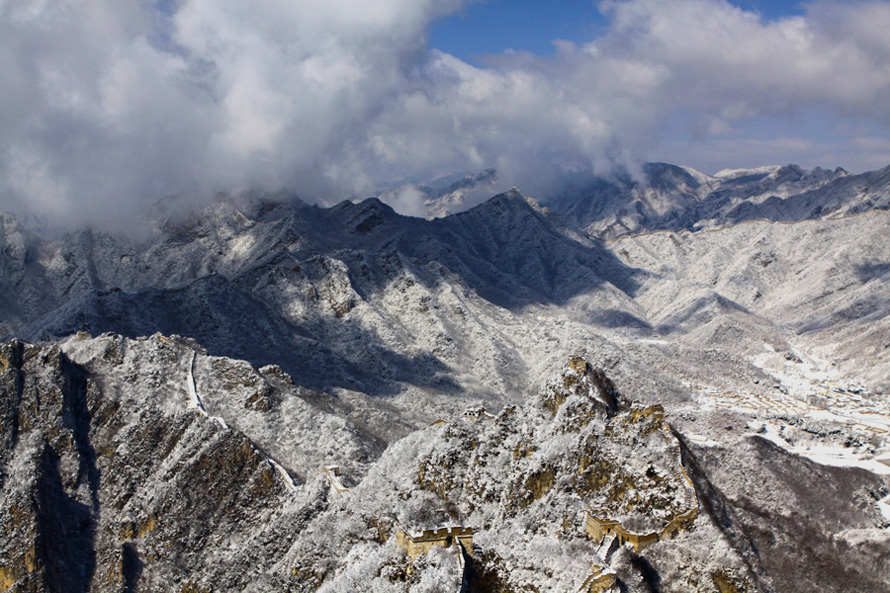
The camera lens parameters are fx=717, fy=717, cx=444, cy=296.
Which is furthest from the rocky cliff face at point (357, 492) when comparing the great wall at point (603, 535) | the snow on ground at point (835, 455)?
the snow on ground at point (835, 455)

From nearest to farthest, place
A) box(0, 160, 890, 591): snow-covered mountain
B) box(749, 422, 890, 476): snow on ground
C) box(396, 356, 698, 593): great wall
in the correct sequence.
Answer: box(396, 356, 698, 593): great wall < box(0, 160, 890, 591): snow-covered mountain < box(749, 422, 890, 476): snow on ground

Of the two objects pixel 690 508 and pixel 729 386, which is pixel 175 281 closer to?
pixel 729 386

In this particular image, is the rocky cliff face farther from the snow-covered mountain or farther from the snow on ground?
the snow on ground

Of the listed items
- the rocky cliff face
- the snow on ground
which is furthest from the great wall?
the snow on ground

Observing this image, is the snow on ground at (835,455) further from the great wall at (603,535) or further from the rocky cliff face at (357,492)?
the great wall at (603,535)

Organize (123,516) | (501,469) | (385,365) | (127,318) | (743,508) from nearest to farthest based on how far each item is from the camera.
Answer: (501,469) → (743,508) → (123,516) → (127,318) → (385,365)

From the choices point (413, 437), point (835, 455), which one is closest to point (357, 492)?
point (413, 437)

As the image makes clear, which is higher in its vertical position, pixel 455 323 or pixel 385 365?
pixel 455 323

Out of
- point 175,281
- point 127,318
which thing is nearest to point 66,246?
point 175,281

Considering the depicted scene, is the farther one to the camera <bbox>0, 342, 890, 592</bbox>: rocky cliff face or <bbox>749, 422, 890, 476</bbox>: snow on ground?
<bbox>749, 422, 890, 476</bbox>: snow on ground
